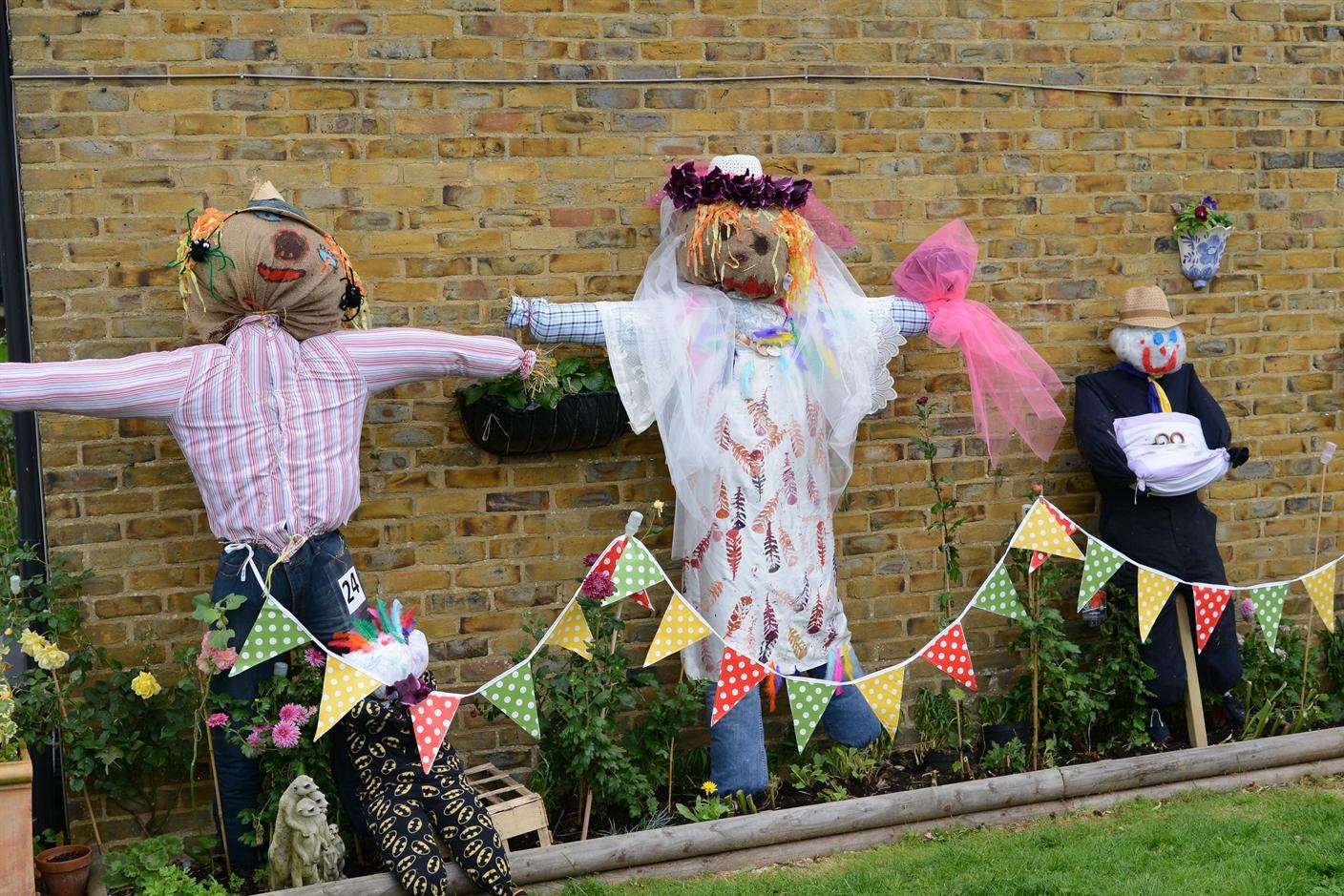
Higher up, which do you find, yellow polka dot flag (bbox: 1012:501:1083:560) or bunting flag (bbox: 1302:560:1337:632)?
yellow polka dot flag (bbox: 1012:501:1083:560)

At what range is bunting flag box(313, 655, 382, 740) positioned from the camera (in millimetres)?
3637

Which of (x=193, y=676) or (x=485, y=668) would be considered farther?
(x=485, y=668)

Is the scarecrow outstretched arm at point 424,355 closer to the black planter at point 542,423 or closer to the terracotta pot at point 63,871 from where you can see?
the black planter at point 542,423

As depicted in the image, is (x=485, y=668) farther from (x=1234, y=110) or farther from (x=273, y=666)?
(x=1234, y=110)

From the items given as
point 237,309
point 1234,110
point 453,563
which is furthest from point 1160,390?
point 237,309

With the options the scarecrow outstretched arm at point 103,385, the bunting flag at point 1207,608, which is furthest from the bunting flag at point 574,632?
the bunting flag at point 1207,608

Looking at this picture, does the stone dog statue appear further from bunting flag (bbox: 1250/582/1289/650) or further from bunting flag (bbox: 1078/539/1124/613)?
bunting flag (bbox: 1250/582/1289/650)

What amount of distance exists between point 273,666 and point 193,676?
29 centimetres

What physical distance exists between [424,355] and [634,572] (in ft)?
3.04

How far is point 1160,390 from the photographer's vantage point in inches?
196

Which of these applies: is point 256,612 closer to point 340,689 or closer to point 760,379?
point 340,689

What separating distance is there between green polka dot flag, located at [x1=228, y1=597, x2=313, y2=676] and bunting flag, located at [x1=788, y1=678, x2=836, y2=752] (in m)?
1.57

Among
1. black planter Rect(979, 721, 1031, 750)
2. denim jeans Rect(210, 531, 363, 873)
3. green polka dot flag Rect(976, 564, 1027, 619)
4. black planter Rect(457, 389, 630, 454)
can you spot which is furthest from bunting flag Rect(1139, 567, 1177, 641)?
denim jeans Rect(210, 531, 363, 873)

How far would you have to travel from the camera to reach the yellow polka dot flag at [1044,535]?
15.2ft
